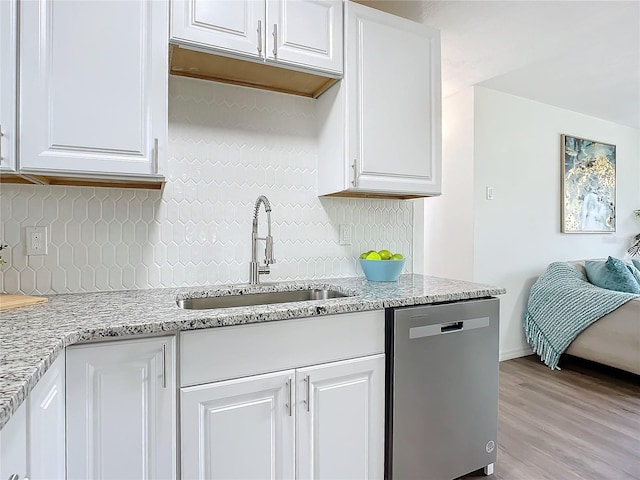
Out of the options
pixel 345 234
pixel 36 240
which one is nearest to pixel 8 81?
pixel 36 240

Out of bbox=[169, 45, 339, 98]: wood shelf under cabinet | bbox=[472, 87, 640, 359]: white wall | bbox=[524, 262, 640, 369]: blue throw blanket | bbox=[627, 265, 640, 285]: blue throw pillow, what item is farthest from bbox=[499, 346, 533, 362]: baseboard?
bbox=[169, 45, 339, 98]: wood shelf under cabinet

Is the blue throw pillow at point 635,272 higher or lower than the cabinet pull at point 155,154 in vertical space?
lower

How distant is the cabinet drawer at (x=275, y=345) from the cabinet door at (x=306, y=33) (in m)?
1.15

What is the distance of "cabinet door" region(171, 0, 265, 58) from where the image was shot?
5.20 ft

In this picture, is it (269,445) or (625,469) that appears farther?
Answer: (625,469)

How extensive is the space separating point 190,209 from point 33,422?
1.20 metres

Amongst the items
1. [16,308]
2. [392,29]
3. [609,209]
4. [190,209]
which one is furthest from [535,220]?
[16,308]

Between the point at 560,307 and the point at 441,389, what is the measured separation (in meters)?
2.27

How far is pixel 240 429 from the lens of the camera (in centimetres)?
134

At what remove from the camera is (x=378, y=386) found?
1.60m

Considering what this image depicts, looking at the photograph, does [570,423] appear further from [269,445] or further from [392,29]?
[392,29]

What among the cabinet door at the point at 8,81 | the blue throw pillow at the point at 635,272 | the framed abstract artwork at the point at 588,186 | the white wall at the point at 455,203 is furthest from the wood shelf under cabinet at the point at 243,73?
the blue throw pillow at the point at 635,272

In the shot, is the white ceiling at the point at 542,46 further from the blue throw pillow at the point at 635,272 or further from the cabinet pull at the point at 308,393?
the cabinet pull at the point at 308,393

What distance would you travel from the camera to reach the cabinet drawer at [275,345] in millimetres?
1283
